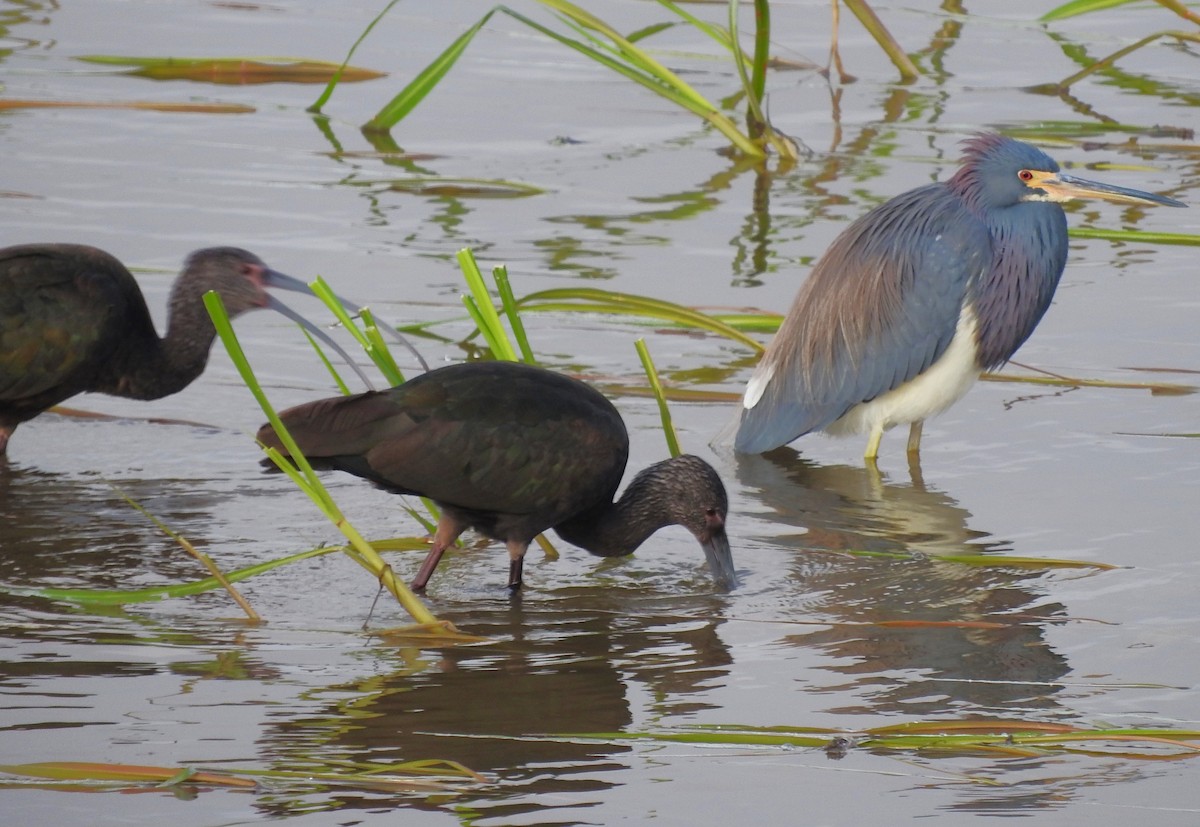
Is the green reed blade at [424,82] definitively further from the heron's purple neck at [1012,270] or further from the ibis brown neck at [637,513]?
→ the ibis brown neck at [637,513]

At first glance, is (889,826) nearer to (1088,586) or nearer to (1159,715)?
(1159,715)

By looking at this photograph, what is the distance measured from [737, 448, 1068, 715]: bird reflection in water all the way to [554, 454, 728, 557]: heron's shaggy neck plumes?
41 centimetres

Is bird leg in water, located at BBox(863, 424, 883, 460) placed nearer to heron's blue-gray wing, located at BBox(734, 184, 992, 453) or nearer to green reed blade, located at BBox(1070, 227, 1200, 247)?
heron's blue-gray wing, located at BBox(734, 184, 992, 453)

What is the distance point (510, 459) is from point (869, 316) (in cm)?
230

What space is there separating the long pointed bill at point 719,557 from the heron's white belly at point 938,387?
69.1 inches

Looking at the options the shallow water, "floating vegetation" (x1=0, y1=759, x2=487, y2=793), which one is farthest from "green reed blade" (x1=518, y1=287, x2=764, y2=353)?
"floating vegetation" (x1=0, y1=759, x2=487, y2=793)

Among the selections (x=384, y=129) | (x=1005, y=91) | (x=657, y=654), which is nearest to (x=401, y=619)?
(x=657, y=654)

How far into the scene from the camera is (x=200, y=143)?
435 inches

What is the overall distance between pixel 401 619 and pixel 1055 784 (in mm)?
1949

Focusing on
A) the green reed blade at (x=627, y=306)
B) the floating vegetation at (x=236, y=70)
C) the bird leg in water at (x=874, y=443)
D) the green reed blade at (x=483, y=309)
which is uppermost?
the green reed blade at (x=483, y=309)

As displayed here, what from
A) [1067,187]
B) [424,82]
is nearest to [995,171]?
[1067,187]

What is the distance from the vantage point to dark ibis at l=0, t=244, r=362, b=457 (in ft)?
21.8

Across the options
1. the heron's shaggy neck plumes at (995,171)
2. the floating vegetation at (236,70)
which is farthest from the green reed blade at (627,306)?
the floating vegetation at (236,70)

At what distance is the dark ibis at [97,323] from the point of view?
6.65 m
